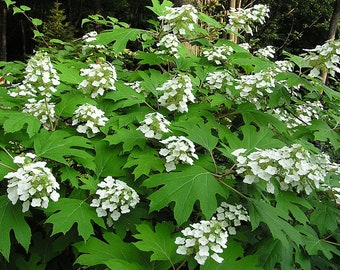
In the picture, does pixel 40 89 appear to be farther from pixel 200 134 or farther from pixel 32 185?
pixel 200 134

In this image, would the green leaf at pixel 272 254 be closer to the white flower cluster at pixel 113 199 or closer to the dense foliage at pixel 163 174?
the dense foliage at pixel 163 174

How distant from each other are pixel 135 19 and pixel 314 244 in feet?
50.4

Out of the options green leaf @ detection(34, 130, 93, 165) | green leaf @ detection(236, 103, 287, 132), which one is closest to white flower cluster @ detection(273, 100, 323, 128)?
green leaf @ detection(236, 103, 287, 132)

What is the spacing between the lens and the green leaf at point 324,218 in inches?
88.1

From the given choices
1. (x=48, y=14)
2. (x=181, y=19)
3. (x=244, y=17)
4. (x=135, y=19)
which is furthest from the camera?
(x=48, y=14)

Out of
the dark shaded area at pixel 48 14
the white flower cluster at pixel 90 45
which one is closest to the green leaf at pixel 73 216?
the white flower cluster at pixel 90 45

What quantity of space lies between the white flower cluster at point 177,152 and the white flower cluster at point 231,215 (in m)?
0.33

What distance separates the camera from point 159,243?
1913mm

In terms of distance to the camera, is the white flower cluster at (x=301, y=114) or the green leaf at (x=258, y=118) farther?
the white flower cluster at (x=301, y=114)

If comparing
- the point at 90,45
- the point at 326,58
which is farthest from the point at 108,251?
the point at 90,45

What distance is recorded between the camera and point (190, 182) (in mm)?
1949

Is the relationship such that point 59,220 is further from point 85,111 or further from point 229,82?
point 229,82

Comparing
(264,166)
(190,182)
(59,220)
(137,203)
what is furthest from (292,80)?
(59,220)

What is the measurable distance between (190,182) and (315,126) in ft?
3.90
